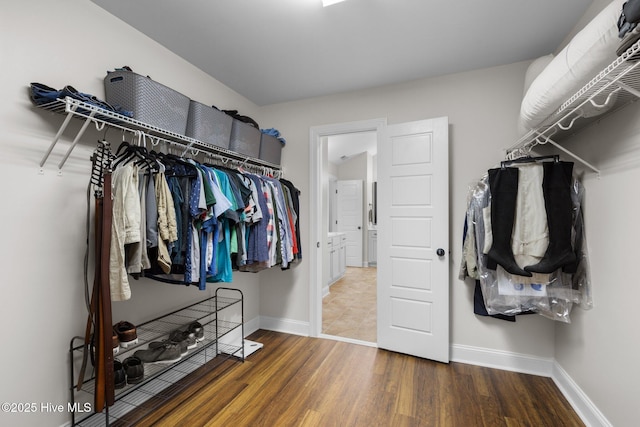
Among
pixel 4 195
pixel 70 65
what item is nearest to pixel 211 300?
pixel 4 195

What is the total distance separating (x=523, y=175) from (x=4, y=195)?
2.79 m

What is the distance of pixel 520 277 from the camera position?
1734mm

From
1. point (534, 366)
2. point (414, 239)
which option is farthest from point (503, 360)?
point (414, 239)

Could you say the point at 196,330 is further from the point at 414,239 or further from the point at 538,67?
the point at 538,67

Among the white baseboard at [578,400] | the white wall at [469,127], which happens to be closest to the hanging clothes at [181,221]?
Result: the white wall at [469,127]

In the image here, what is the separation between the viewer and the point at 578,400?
5.69ft

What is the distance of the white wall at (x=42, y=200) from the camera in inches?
51.6

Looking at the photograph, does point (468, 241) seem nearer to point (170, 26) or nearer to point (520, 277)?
point (520, 277)

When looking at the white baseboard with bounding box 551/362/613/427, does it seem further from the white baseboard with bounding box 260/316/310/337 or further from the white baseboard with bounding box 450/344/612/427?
the white baseboard with bounding box 260/316/310/337

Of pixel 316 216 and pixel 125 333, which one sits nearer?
pixel 125 333

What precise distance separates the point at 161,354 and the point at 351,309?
247 centimetres

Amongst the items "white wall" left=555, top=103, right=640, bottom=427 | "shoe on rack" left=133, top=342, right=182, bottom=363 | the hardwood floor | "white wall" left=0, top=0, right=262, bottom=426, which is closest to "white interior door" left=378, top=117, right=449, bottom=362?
the hardwood floor

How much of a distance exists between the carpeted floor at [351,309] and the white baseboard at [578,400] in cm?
142

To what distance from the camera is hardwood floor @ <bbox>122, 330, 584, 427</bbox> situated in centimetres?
168
